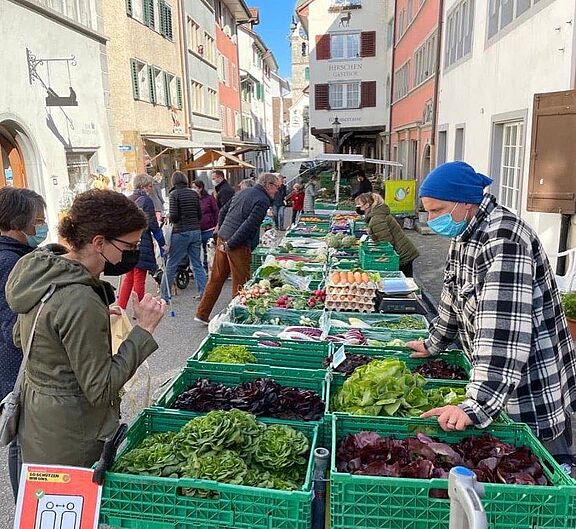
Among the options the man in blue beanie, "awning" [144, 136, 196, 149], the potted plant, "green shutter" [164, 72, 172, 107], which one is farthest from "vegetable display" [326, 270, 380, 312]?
"green shutter" [164, 72, 172, 107]

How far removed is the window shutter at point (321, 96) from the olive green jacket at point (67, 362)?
97.5 ft

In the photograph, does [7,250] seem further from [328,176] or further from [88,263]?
[328,176]

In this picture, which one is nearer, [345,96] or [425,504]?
[425,504]

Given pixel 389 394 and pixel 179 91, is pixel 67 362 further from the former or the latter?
pixel 179 91

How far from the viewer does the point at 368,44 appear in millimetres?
30281

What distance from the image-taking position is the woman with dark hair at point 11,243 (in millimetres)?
3033

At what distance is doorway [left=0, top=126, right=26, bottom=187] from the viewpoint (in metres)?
9.60

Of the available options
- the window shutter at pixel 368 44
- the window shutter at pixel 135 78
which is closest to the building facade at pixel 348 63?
the window shutter at pixel 368 44

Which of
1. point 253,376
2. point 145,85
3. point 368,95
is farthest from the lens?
point 368,95

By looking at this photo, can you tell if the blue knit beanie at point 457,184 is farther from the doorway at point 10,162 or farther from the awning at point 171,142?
the awning at point 171,142

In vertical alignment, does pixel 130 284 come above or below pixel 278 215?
above

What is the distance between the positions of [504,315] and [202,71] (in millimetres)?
24527

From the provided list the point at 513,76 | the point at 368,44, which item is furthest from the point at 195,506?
the point at 368,44

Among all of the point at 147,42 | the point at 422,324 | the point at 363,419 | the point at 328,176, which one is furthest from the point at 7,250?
the point at 328,176
